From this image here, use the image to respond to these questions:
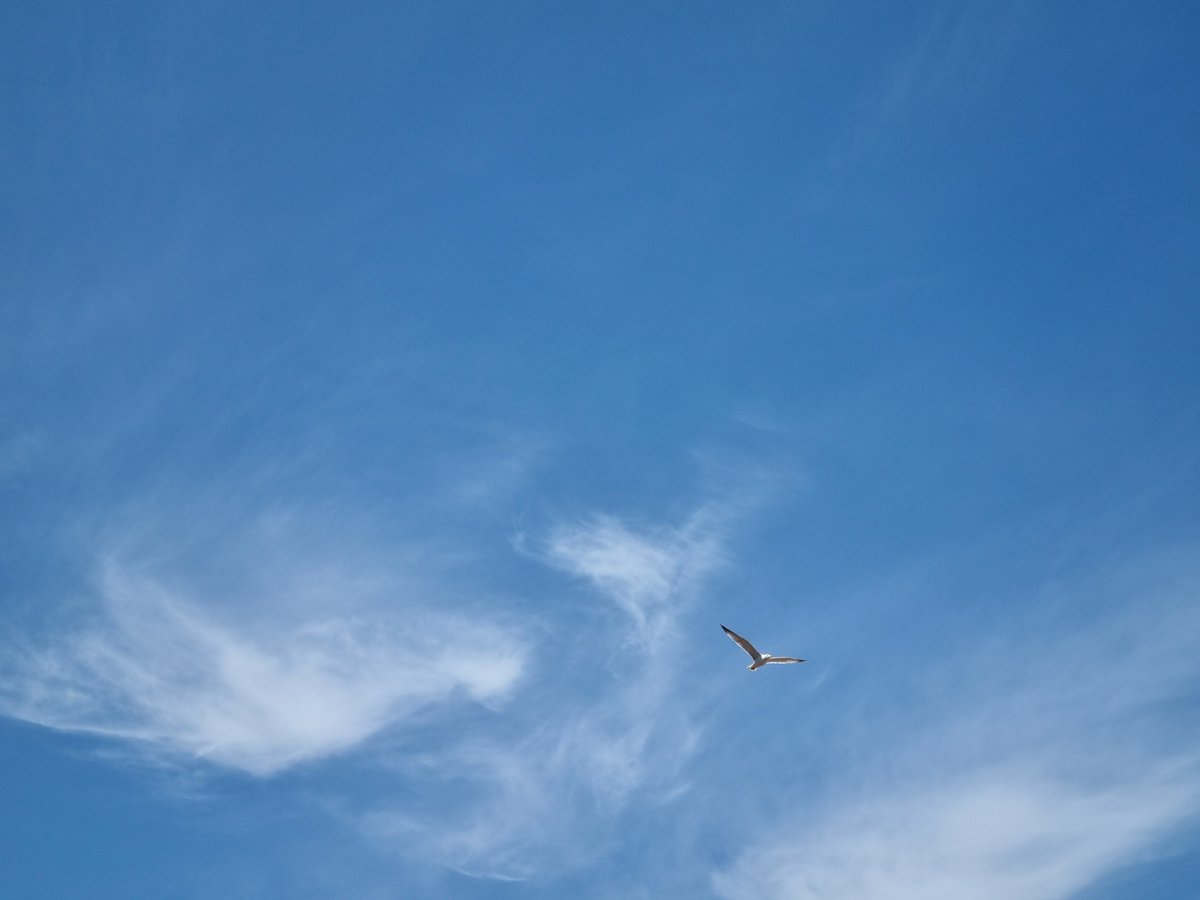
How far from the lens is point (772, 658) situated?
5325 inches
